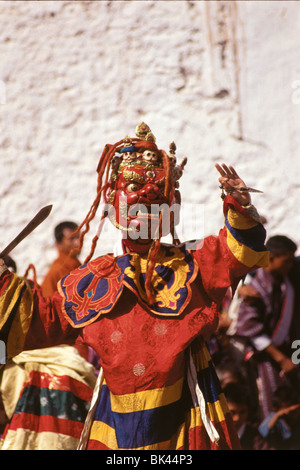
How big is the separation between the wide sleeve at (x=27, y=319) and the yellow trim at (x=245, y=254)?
868 mm

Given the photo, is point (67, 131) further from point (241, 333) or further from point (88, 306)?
point (88, 306)

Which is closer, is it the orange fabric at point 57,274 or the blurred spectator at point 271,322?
the orange fabric at point 57,274

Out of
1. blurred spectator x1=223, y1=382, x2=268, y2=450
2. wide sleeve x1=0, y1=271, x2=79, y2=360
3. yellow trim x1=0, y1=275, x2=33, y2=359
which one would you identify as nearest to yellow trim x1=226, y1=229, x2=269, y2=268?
wide sleeve x1=0, y1=271, x2=79, y2=360

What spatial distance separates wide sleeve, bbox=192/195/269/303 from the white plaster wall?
10.5ft

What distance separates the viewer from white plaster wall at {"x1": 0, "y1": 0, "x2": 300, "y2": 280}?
23.4 ft

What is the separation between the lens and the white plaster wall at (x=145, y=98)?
280 inches

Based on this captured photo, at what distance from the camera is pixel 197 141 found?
7203mm

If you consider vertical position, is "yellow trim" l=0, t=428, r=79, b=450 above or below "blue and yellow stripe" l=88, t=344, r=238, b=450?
below

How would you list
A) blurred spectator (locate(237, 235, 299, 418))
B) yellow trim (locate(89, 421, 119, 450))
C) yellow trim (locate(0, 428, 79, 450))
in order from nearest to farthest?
yellow trim (locate(89, 421, 119, 450)) < yellow trim (locate(0, 428, 79, 450)) < blurred spectator (locate(237, 235, 299, 418))

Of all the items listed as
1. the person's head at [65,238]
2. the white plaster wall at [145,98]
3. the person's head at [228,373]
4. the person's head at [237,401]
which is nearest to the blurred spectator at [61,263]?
the person's head at [65,238]

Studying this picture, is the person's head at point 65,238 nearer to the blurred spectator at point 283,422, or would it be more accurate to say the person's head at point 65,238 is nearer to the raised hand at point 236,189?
the blurred spectator at point 283,422

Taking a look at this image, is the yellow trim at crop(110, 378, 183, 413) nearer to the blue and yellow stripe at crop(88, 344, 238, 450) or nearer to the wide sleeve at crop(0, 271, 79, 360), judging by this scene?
the blue and yellow stripe at crop(88, 344, 238, 450)

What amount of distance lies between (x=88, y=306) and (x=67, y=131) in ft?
12.7
